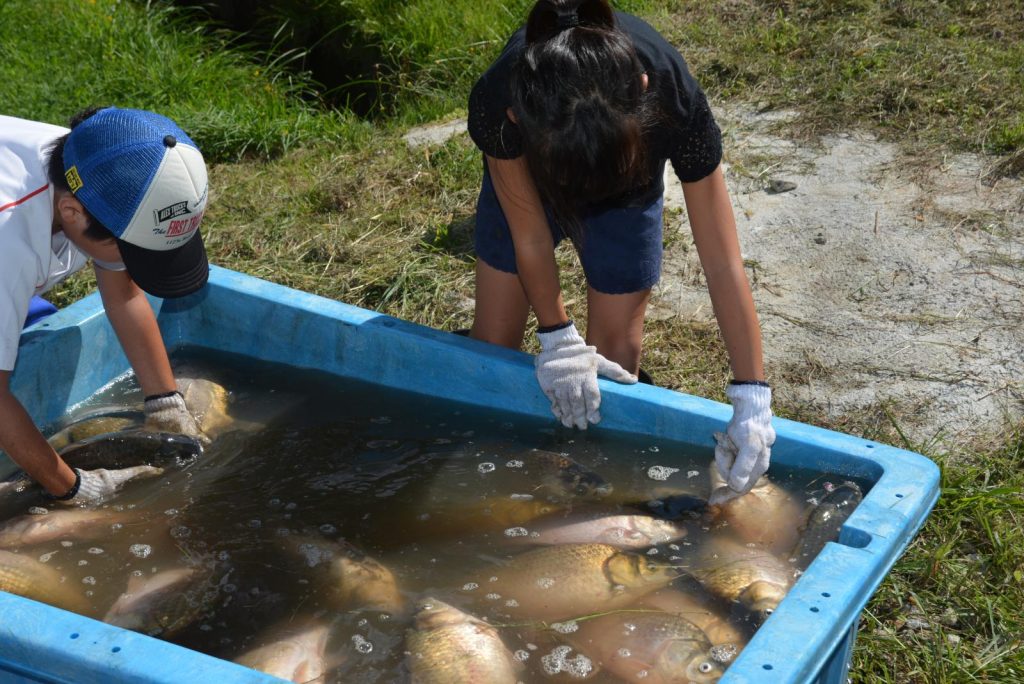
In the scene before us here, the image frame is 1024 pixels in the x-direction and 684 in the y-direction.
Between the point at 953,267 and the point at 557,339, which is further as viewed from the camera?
the point at 953,267

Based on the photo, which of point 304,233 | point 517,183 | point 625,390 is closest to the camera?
point 517,183

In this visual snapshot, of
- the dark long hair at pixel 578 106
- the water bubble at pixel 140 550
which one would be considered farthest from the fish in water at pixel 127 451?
the dark long hair at pixel 578 106

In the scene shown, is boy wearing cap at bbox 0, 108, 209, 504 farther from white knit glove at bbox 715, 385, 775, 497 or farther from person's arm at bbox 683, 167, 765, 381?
white knit glove at bbox 715, 385, 775, 497

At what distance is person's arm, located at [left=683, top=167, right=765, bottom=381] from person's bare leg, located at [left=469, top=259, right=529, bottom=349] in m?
0.59

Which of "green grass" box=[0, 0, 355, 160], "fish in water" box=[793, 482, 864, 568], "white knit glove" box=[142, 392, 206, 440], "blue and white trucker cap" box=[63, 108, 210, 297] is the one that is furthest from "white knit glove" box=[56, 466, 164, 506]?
"green grass" box=[0, 0, 355, 160]

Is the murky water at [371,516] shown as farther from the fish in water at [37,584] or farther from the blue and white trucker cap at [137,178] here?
the blue and white trucker cap at [137,178]

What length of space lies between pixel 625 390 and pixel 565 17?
901 millimetres

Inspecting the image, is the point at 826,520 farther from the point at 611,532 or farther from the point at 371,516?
the point at 371,516

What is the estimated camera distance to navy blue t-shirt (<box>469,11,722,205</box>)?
2.25m

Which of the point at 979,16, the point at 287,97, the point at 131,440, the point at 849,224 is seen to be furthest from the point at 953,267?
the point at 287,97

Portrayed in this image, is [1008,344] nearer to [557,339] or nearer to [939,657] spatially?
[939,657]

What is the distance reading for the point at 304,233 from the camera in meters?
4.12

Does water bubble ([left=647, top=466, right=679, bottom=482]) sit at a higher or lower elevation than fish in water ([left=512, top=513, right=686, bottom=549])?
lower

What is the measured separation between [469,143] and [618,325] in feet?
6.43
